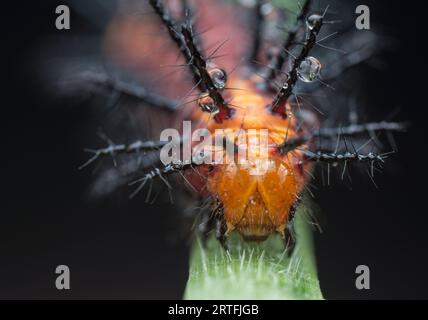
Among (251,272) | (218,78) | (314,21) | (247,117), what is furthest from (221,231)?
(314,21)

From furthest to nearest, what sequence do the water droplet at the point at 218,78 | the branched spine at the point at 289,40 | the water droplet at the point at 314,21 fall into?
1. the branched spine at the point at 289,40
2. the water droplet at the point at 218,78
3. the water droplet at the point at 314,21

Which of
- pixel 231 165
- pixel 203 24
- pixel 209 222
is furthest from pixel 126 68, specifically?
pixel 231 165

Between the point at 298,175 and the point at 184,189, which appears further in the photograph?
the point at 184,189

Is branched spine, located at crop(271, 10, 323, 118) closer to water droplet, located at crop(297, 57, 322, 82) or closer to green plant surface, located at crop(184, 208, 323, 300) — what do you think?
water droplet, located at crop(297, 57, 322, 82)

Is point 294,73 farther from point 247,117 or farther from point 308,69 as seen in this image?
point 247,117

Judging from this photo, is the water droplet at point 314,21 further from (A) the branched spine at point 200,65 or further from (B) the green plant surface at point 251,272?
(B) the green plant surface at point 251,272

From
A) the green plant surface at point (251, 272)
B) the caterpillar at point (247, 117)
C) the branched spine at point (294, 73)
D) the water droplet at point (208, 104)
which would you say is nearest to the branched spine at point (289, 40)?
the caterpillar at point (247, 117)
